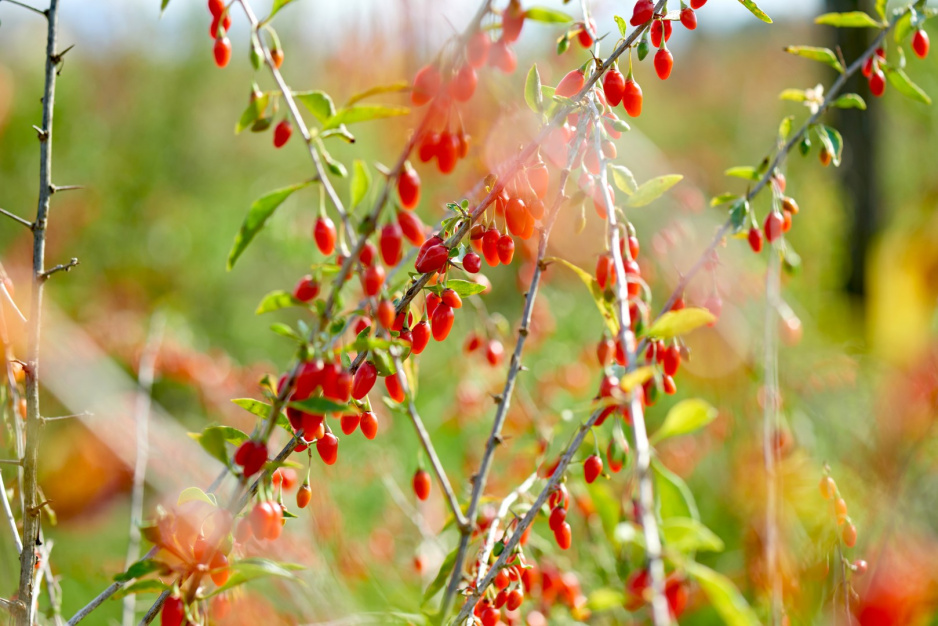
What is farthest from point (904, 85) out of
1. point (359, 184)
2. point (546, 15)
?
point (359, 184)

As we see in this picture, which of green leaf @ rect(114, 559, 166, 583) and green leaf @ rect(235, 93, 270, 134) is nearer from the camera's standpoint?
green leaf @ rect(114, 559, 166, 583)

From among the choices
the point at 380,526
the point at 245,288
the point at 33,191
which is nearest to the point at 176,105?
the point at 33,191

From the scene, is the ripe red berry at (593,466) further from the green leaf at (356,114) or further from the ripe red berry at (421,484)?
the green leaf at (356,114)

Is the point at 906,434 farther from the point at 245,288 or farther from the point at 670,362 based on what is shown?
the point at 245,288

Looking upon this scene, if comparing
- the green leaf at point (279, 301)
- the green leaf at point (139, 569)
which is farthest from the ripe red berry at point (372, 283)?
the green leaf at point (139, 569)

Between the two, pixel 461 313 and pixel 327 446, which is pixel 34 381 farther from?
pixel 461 313

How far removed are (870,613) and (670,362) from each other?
0.43m

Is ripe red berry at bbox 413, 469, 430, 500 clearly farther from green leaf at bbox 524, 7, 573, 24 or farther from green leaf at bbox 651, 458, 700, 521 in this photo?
green leaf at bbox 524, 7, 573, 24

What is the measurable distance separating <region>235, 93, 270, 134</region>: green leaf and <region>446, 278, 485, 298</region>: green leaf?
9.5 inches

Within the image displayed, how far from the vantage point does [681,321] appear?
0.66 metres

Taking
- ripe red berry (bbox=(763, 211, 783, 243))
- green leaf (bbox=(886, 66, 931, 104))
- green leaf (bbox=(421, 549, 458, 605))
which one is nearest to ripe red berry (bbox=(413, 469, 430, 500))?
green leaf (bbox=(421, 549, 458, 605))

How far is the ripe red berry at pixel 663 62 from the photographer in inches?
31.3

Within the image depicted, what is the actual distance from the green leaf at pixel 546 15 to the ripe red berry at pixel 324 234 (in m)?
0.29

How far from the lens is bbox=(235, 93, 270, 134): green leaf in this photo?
0.73 m
